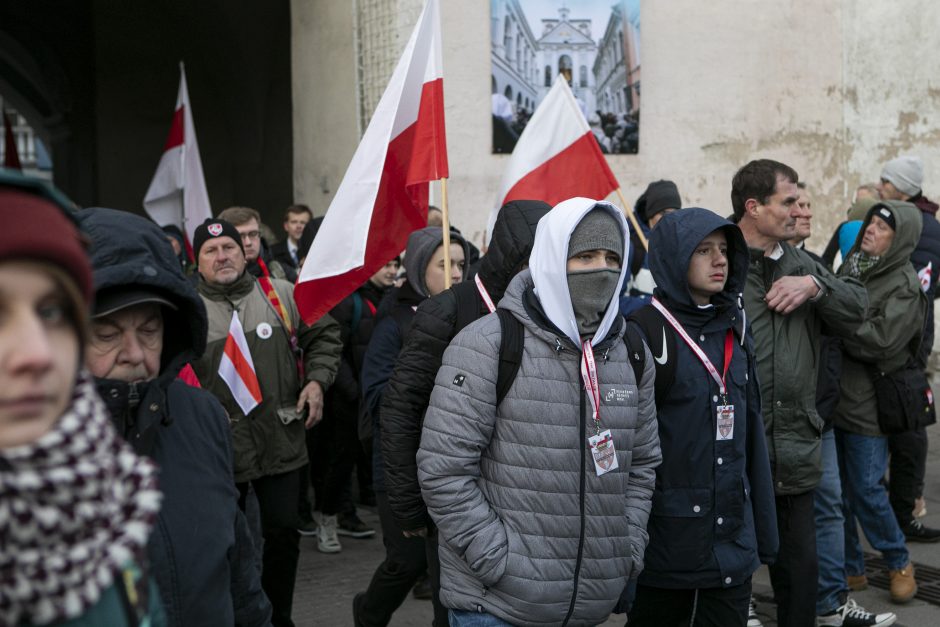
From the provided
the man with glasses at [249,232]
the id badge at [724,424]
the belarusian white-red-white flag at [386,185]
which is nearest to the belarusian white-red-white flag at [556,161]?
the belarusian white-red-white flag at [386,185]

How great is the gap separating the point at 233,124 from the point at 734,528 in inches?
631

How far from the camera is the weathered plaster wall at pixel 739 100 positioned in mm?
10938

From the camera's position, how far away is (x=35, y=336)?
1271 mm

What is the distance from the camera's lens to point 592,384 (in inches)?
134

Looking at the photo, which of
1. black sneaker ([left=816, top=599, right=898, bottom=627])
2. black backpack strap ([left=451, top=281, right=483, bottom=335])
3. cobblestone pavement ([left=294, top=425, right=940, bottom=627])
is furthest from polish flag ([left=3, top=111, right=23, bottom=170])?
black sneaker ([left=816, top=599, right=898, bottom=627])

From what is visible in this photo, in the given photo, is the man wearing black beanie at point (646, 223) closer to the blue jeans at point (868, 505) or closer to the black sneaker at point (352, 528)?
the blue jeans at point (868, 505)

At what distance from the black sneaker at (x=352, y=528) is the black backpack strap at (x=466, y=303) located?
387 centimetres

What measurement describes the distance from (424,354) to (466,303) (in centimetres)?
24

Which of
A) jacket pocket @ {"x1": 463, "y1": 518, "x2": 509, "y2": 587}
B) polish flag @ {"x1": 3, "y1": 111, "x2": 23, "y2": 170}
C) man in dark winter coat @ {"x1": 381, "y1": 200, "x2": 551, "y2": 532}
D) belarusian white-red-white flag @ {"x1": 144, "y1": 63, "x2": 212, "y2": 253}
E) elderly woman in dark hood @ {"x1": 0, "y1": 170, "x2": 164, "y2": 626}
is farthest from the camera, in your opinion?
polish flag @ {"x1": 3, "y1": 111, "x2": 23, "y2": 170}

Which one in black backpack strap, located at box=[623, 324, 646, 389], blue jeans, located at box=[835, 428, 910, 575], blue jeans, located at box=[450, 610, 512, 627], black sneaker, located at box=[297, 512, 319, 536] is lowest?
black sneaker, located at box=[297, 512, 319, 536]

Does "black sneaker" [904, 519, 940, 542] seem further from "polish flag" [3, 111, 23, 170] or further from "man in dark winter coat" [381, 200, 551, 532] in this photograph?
"polish flag" [3, 111, 23, 170]

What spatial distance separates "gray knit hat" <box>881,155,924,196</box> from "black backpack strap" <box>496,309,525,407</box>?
566cm

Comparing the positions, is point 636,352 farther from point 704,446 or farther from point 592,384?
point 704,446

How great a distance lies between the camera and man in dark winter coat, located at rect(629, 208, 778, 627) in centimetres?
406
